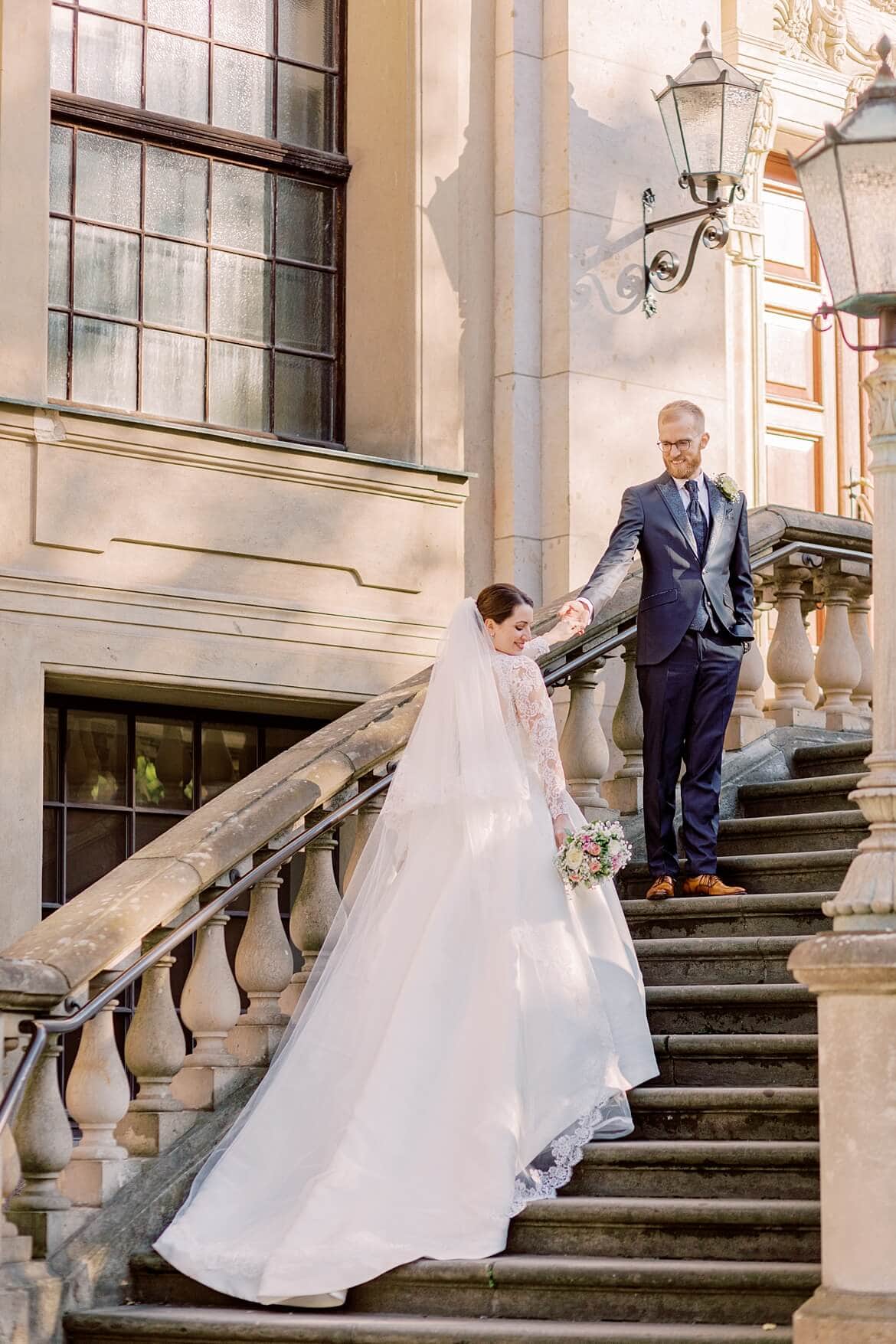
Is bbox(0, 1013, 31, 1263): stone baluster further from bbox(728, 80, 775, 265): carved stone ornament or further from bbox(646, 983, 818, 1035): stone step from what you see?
bbox(728, 80, 775, 265): carved stone ornament

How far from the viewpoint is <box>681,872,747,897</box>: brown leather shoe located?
7527 mm

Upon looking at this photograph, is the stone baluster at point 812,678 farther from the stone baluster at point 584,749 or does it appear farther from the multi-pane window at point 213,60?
the multi-pane window at point 213,60

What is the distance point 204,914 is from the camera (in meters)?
6.46

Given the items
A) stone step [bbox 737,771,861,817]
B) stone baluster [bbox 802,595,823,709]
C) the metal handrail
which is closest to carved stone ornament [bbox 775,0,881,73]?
Result: stone baluster [bbox 802,595,823,709]

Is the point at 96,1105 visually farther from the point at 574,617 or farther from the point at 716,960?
the point at 574,617

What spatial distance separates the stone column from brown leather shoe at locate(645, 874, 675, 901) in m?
2.31

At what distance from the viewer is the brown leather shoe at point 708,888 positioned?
7.53 metres

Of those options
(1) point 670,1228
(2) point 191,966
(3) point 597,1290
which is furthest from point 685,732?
(3) point 597,1290

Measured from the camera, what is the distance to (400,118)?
382 inches

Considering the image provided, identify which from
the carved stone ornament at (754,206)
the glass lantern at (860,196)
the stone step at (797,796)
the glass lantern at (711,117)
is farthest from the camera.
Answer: the carved stone ornament at (754,206)

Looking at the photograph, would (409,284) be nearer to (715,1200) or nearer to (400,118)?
(400,118)

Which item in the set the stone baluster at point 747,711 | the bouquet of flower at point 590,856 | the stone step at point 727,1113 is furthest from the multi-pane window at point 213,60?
the stone step at point 727,1113

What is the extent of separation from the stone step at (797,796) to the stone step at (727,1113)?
2106mm

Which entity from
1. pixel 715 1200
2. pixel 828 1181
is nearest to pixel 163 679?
pixel 715 1200
